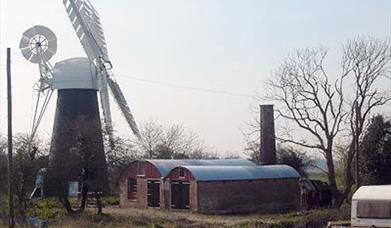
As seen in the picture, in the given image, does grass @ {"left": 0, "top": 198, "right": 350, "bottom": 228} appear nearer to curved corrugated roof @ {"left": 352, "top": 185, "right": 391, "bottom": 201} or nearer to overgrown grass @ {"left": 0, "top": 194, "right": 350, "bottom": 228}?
overgrown grass @ {"left": 0, "top": 194, "right": 350, "bottom": 228}

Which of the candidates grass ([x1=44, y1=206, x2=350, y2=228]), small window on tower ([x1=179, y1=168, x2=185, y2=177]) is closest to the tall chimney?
small window on tower ([x1=179, y1=168, x2=185, y2=177])

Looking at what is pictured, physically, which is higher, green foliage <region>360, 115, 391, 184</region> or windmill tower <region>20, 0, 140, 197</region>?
windmill tower <region>20, 0, 140, 197</region>

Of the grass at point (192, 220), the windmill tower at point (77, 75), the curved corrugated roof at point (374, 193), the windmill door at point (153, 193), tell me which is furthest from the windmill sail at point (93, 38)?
the curved corrugated roof at point (374, 193)

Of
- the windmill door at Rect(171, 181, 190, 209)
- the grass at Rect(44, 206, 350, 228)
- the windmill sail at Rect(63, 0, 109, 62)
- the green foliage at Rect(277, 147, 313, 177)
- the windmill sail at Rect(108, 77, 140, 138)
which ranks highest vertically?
the windmill sail at Rect(63, 0, 109, 62)

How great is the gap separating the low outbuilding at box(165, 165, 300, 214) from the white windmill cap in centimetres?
1440

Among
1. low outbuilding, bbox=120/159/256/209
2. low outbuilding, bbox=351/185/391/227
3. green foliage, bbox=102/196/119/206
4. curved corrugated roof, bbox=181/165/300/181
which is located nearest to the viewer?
low outbuilding, bbox=351/185/391/227

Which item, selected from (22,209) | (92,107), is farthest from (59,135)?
(22,209)

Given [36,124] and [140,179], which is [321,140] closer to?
[140,179]

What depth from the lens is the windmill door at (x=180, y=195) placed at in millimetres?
46800

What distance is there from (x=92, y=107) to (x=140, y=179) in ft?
33.9

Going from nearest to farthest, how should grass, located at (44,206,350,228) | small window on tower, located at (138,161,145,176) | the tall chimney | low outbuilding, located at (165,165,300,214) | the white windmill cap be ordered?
grass, located at (44,206,350,228) < low outbuilding, located at (165,165,300,214) < small window on tower, located at (138,161,145,176) < the tall chimney < the white windmill cap

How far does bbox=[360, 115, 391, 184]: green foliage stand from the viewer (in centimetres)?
4791

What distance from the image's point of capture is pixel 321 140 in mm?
50625

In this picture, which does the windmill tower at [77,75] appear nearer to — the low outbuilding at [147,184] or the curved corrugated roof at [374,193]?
the low outbuilding at [147,184]
